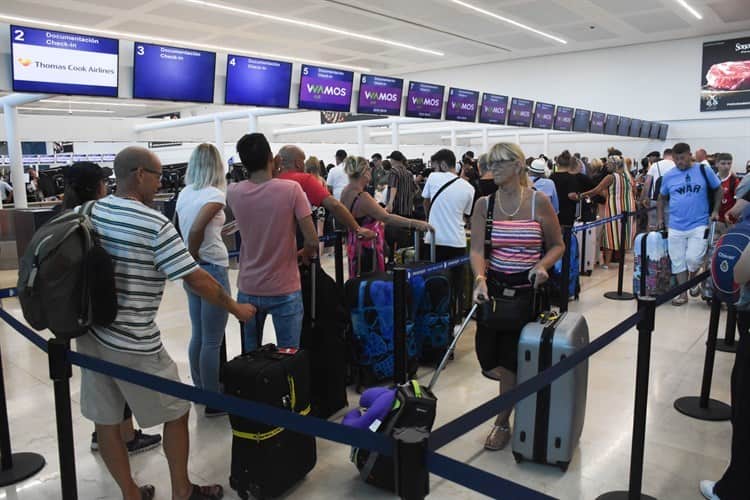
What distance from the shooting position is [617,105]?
69.1 feet

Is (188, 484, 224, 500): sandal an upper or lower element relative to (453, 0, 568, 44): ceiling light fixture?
lower

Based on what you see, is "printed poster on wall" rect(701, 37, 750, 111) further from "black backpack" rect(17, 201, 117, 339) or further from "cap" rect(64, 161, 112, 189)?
"black backpack" rect(17, 201, 117, 339)

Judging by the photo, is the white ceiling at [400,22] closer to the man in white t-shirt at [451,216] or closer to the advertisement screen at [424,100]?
the advertisement screen at [424,100]

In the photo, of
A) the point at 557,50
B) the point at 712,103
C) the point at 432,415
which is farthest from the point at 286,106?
the point at 712,103

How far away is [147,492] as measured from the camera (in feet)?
8.84

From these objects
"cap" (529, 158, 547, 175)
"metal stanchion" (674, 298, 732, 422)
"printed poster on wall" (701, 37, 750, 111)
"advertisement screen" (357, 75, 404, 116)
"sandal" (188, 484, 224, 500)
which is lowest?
"sandal" (188, 484, 224, 500)

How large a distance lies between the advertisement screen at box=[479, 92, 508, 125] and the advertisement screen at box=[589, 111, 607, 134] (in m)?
4.39

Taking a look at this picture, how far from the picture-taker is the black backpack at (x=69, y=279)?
2100 millimetres

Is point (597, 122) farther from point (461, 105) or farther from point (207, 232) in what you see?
point (207, 232)

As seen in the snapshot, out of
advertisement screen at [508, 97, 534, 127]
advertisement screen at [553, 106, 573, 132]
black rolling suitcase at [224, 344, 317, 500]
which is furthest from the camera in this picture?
advertisement screen at [553, 106, 573, 132]

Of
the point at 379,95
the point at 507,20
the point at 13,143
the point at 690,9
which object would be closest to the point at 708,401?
the point at 379,95

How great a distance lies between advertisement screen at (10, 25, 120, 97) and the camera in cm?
632

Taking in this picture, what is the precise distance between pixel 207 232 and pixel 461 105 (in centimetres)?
1018

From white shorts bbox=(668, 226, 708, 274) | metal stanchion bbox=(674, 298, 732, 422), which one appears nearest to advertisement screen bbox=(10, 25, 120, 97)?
white shorts bbox=(668, 226, 708, 274)
